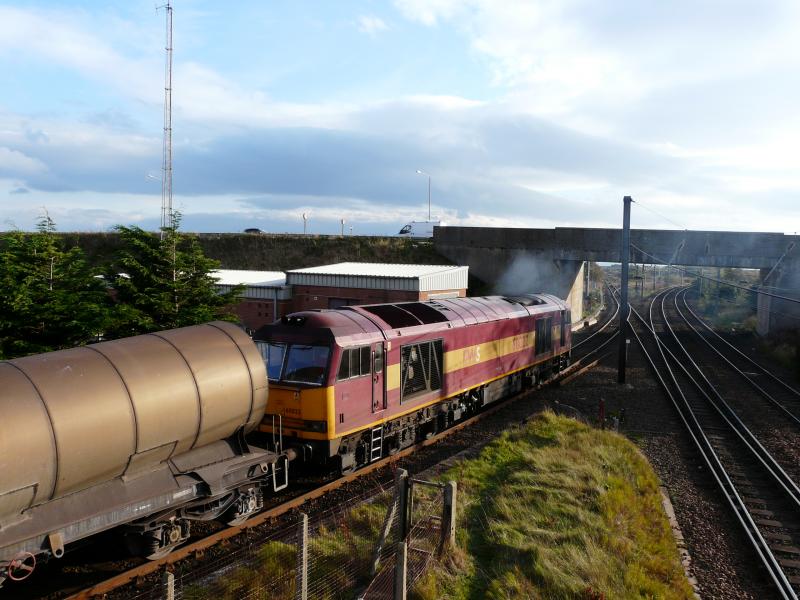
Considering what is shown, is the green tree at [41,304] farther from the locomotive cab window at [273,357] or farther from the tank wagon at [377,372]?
the tank wagon at [377,372]

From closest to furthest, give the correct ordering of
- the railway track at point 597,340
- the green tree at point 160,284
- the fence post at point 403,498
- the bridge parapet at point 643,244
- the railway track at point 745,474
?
1. the fence post at point 403,498
2. the railway track at point 745,474
3. the green tree at point 160,284
4. the railway track at point 597,340
5. the bridge parapet at point 643,244

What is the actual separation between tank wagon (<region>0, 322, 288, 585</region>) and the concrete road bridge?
1239 inches

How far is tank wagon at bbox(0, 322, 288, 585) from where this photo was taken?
7.09 metres

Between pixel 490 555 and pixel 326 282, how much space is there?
24163mm

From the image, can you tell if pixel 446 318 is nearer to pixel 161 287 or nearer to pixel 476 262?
pixel 161 287

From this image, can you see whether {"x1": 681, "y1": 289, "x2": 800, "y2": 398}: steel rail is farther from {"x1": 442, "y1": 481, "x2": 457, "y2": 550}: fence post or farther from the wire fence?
the wire fence

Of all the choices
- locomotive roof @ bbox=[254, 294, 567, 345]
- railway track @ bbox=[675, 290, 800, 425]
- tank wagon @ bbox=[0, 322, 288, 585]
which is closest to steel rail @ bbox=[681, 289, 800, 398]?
railway track @ bbox=[675, 290, 800, 425]

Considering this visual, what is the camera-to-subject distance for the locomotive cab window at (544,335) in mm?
23375

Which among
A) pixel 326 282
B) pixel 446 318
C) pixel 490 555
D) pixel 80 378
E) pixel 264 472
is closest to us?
pixel 80 378

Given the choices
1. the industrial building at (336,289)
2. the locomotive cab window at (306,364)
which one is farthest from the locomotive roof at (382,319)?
the industrial building at (336,289)

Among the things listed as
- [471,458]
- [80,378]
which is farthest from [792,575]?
[80,378]

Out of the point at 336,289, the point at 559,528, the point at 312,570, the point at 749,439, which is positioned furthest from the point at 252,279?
the point at 312,570

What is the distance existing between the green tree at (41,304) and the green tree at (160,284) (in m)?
0.96

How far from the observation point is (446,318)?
1631 centimetres
